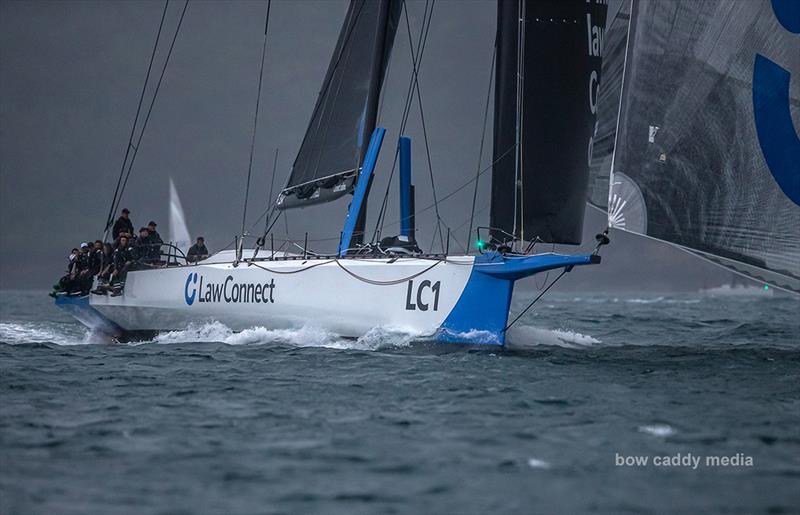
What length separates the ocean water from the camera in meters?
4.88

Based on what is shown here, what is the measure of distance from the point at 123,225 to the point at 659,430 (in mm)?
14172

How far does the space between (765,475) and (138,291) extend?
13836mm

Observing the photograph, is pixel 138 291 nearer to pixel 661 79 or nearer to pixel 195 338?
pixel 195 338

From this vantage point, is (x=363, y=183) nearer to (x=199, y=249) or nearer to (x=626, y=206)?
(x=199, y=249)

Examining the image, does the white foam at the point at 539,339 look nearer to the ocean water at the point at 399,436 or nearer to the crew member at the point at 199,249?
the ocean water at the point at 399,436

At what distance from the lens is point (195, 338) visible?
15.4 meters

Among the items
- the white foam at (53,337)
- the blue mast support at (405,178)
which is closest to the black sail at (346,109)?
the blue mast support at (405,178)

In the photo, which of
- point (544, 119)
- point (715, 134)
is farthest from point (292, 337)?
point (715, 134)

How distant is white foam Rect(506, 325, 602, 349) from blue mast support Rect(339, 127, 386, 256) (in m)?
3.28

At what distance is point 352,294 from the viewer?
13.2m

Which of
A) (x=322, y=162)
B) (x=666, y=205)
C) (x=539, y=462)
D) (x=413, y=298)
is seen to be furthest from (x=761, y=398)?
(x=322, y=162)

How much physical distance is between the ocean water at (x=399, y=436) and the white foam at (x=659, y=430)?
4 centimetres

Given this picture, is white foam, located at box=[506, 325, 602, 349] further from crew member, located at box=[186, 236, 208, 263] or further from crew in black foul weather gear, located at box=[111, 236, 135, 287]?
crew in black foul weather gear, located at box=[111, 236, 135, 287]

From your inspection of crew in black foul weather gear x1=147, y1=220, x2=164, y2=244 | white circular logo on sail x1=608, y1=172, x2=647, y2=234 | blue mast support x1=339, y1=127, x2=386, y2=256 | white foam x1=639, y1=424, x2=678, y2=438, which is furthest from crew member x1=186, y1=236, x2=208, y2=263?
white foam x1=639, y1=424, x2=678, y2=438
